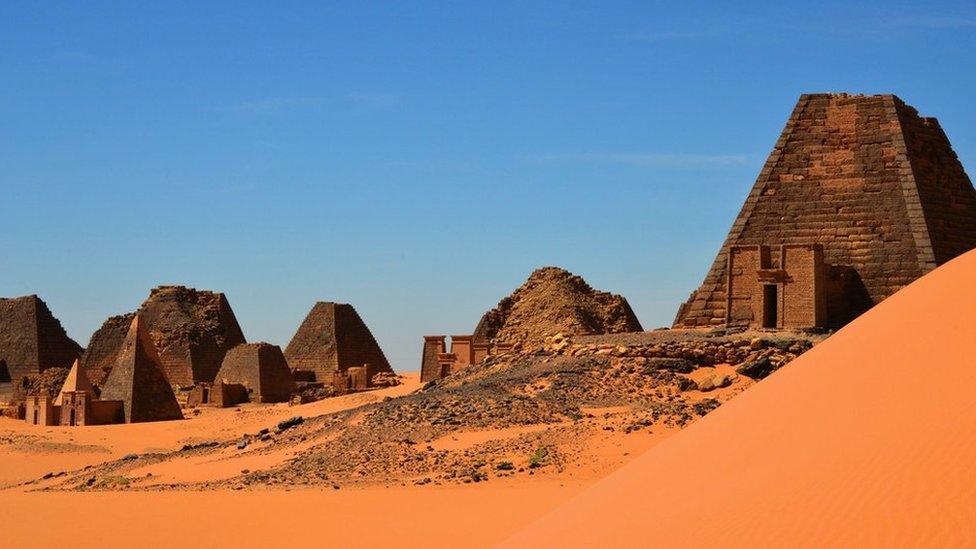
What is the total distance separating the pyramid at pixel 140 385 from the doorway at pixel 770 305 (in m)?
21.1

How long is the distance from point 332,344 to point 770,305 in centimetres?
3275

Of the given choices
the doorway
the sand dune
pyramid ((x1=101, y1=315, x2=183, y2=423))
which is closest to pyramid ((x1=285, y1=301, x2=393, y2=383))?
pyramid ((x1=101, y1=315, x2=183, y2=423))

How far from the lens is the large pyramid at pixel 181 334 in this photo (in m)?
55.3

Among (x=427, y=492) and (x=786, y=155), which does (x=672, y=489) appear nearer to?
(x=427, y=492)

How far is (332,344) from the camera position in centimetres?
5412

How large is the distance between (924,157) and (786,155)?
2.72m

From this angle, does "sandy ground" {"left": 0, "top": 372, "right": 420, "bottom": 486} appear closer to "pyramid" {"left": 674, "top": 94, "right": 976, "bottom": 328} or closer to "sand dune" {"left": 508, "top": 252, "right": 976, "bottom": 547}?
"pyramid" {"left": 674, "top": 94, "right": 976, "bottom": 328}

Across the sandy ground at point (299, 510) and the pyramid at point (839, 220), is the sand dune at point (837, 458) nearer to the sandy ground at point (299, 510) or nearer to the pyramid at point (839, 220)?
the sandy ground at point (299, 510)

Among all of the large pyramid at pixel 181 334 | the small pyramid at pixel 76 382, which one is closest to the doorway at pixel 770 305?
the small pyramid at pixel 76 382

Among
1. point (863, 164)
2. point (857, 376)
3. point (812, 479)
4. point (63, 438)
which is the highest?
point (863, 164)

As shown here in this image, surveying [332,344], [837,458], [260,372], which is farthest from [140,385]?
[837,458]

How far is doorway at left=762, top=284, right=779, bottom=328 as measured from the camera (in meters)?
23.5

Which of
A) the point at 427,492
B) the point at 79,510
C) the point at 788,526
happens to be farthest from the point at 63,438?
the point at 788,526

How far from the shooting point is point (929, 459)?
6.24 metres
